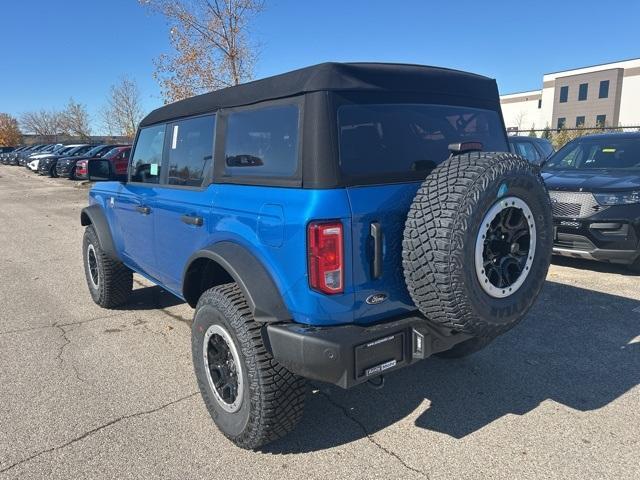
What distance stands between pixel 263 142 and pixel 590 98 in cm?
5958

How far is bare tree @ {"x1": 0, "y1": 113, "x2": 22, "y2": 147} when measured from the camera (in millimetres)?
75062

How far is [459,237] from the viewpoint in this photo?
2.14 meters

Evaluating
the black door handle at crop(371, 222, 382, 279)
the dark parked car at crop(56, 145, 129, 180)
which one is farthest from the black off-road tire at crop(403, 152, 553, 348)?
the dark parked car at crop(56, 145, 129, 180)

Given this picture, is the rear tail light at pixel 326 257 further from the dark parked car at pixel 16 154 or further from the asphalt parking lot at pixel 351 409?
the dark parked car at pixel 16 154

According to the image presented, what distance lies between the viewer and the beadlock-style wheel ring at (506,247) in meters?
2.27

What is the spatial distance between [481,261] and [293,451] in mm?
1470

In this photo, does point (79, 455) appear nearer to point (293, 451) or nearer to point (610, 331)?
point (293, 451)

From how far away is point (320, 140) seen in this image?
230 centimetres

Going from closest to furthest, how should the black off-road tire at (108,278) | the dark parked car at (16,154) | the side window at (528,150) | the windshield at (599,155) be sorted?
the black off-road tire at (108,278) → the windshield at (599,155) → the side window at (528,150) → the dark parked car at (16,154)

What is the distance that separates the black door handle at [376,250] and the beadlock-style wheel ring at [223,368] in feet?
2.90

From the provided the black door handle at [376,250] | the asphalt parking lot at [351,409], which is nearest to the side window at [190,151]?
the black door handle at [376,250]

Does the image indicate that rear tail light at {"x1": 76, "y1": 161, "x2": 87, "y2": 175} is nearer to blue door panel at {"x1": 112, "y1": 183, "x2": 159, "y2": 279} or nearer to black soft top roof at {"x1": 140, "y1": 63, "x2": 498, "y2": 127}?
blue door panel at {"x1": 112, "y1": 183, "x2": 159, "y2": 279}

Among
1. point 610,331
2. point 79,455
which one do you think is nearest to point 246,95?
point 79,455

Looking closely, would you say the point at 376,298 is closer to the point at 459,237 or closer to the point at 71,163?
the point at 459,237
